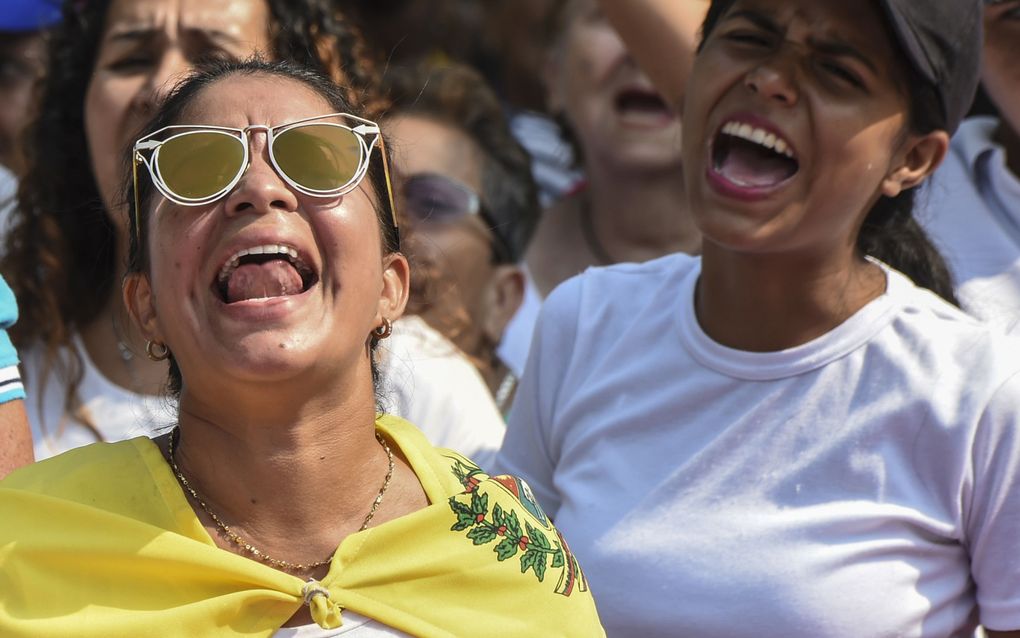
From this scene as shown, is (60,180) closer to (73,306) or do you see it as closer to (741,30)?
(73,306)

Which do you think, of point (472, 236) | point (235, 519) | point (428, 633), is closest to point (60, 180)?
point (472, 236)

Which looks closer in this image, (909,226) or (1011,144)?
(909,226)

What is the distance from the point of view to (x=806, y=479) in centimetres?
259

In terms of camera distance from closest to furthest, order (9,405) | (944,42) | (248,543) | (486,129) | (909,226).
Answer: (248,543) → (9,405) → (944,42) → (909,226) → (486,129)

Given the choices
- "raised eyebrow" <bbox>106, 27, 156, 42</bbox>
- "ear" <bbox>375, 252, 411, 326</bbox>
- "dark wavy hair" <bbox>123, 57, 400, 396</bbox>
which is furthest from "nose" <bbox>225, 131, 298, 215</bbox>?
"raised eyebrow" <bbox>106, 27, 156, 42</bbox>

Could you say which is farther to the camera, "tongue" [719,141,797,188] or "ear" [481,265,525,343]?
"ear" [481,265,525,343]

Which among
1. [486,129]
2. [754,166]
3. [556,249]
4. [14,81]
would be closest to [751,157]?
[754,166]

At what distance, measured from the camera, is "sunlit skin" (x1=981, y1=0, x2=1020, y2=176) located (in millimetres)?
3236

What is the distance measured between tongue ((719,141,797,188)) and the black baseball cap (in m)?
0.31

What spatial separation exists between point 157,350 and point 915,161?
1475 millimetres

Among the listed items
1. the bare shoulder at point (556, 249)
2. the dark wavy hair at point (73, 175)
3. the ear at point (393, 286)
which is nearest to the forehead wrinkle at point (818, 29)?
the ear at point (393, 286)

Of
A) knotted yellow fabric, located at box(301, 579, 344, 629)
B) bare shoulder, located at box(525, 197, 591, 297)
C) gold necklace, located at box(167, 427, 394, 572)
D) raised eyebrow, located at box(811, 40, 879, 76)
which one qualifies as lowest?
→ bare shoulder, located at box(525, 197, 591, 297)

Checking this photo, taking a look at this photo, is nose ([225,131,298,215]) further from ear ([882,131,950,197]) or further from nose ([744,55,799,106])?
ear ([882,131,950,197])

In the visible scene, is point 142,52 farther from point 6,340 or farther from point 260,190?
point 260,190
